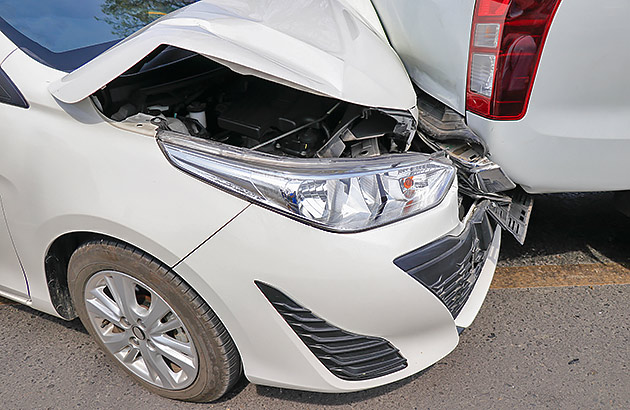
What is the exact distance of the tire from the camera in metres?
1.67

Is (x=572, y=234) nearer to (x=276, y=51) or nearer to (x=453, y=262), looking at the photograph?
(x=453, y=262)

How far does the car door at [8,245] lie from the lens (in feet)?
5.98

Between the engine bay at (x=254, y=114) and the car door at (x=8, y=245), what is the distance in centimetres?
32

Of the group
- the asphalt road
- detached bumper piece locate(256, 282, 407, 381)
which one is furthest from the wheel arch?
detached bumper piece locate(256, 282, 407, 381)

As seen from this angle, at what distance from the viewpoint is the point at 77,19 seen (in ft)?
7.33

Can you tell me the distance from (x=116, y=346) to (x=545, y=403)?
1524 millimetres

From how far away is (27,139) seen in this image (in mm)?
1772

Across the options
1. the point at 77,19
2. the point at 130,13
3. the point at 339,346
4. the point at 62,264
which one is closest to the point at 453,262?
the point at 339,346

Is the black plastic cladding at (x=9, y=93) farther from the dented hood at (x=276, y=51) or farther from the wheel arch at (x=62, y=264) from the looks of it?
the wheel arch at (x=62, y=264)

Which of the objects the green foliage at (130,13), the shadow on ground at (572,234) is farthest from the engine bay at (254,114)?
the shadow on ground at (572,234)

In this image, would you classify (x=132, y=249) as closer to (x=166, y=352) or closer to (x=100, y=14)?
(x=166, y=352)

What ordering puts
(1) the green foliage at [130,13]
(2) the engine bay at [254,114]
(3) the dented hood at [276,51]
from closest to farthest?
(3) the dented hood at [276,51] < (2) the engine bay at [254,114] < (1) the green foliage at [130,13]

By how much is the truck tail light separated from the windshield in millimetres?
1314

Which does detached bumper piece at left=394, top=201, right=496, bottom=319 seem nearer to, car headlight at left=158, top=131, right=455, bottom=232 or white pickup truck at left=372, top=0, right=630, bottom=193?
car headlight at left=158, top=131, right=455, bottom=232
